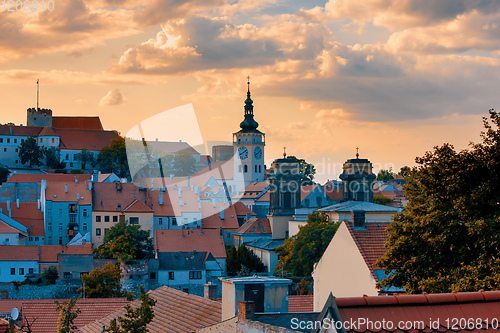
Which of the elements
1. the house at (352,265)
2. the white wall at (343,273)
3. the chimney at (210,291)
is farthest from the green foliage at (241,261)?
the house at (352,265)

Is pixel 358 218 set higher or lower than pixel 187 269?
higher

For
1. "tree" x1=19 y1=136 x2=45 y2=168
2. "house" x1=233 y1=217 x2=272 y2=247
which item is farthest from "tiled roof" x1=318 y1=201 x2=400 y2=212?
"tree" x1=19 y1=136 x2=45 y2=168

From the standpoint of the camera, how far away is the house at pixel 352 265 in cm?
2094

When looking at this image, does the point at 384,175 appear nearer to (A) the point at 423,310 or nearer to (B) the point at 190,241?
(B) the point at 190,241

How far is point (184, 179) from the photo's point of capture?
10769cm

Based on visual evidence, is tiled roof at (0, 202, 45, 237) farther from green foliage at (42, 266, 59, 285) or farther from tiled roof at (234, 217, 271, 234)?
tiled roof at (234, 217, 271, 234)

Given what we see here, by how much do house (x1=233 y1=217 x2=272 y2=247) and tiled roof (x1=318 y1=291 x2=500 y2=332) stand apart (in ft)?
235

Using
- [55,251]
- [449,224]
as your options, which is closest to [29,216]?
[55,251]

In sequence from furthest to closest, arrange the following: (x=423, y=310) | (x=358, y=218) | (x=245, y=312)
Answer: (x=358, y=218)
(x=245, y=312)
(x=423, y=310)

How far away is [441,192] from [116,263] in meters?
43.9

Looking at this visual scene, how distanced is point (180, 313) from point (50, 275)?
141ft

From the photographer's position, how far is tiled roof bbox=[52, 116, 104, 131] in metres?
137

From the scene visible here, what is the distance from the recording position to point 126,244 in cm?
6575

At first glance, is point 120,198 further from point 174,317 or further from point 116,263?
point 174,317
